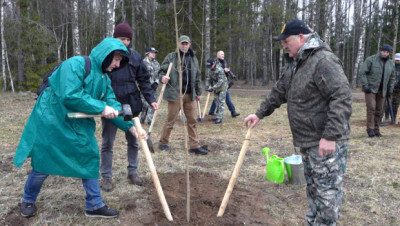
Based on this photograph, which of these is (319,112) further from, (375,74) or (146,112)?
(146,112)

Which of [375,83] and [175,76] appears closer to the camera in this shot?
[175,76]

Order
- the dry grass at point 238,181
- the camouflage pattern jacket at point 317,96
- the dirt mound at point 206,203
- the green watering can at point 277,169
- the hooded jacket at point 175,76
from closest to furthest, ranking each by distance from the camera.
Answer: the camouflage pattern jacket at point 317,96 < the dirt mound at point 206,203 < the dry grass at point 238,181 < the green watering can at point 277,169 < the hooded jacket at point 175,76

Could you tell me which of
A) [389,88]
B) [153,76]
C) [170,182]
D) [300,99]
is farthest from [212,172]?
[389,88]

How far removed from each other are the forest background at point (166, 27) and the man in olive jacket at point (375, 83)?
590cm

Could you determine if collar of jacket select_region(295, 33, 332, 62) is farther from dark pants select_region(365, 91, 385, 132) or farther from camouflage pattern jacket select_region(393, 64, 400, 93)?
camouflage pattern jacket select_region(393, 64, 400, 93)

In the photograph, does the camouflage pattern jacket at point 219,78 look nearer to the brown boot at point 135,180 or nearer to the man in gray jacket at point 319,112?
the brown boot at point 135,180

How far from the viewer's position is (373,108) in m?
7.21

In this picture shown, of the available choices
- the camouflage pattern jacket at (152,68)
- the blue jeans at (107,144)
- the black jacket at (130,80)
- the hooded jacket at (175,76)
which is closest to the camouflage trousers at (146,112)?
the camouflage pattern jacket at (152,68)

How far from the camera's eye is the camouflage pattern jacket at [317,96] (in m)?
2.42

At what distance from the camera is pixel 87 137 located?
3123 mm

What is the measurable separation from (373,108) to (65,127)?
666 centimetres

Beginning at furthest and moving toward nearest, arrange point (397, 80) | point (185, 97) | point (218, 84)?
point (218, 84) → point (397, 80) → point (185, 97)

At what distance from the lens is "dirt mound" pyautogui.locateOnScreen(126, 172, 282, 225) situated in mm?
3322

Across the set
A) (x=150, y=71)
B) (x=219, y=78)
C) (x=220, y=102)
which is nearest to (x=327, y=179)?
(x=150, y=71)
